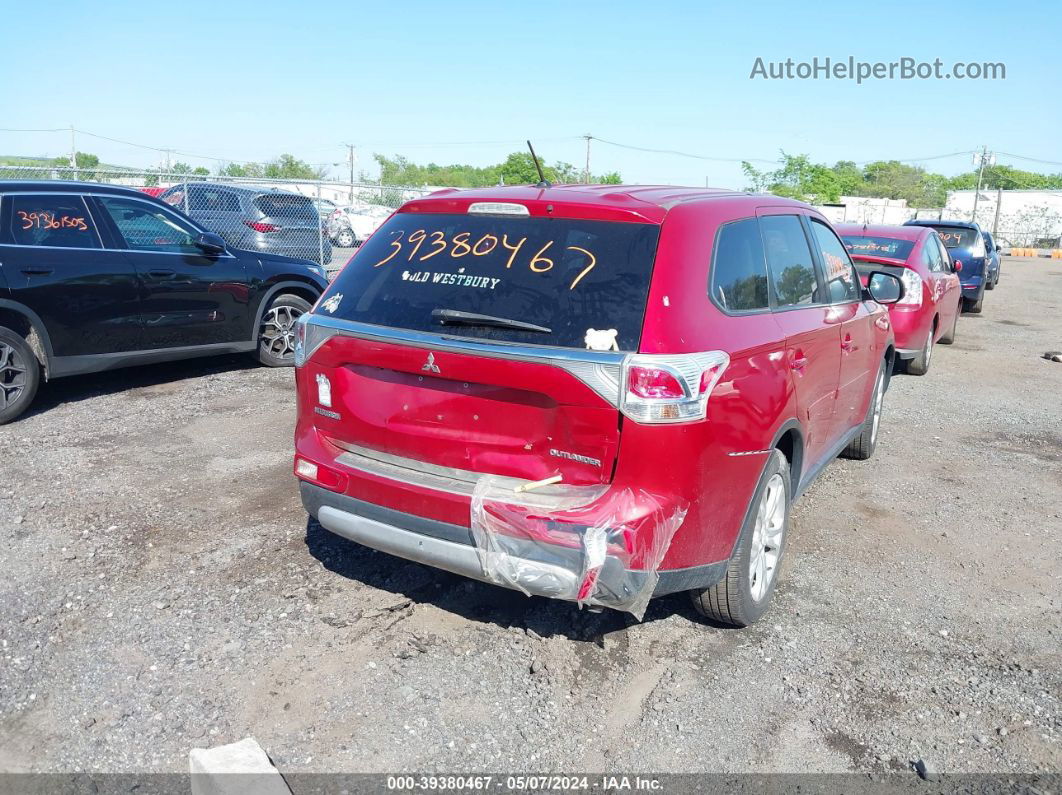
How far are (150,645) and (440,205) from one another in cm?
216

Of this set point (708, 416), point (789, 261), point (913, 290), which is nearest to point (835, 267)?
point (789, 261)

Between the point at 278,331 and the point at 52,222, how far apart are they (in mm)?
2339

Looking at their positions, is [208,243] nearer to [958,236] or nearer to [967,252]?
[967,252]

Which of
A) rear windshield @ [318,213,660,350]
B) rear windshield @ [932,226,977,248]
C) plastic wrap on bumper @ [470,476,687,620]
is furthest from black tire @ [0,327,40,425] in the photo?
rear windshield @ [932,226,977,248]

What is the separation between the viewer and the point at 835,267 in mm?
4988

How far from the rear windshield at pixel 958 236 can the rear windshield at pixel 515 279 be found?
13499 mm

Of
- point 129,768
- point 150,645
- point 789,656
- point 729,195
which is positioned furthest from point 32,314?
point 789,656

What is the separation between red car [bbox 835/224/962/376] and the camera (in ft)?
28.8

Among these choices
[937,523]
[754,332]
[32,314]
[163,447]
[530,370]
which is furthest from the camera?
[32,314]

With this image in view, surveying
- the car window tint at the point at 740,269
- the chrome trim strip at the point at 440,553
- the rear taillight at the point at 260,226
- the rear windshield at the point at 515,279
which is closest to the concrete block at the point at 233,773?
the chrome trim strip at the point at 440,553

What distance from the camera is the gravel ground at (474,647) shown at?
300cm

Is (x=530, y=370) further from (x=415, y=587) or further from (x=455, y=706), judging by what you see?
(x=415, y=587)

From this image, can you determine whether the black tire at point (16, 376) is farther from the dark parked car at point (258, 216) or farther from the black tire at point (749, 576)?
the dark parked car at point (258, 216)

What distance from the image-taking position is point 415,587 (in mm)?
4086
